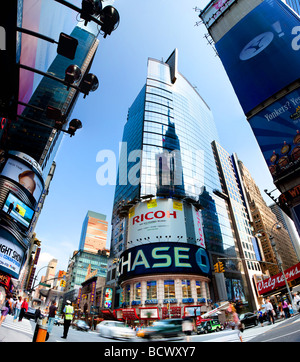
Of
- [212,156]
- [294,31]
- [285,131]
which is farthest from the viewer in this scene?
[212,156]

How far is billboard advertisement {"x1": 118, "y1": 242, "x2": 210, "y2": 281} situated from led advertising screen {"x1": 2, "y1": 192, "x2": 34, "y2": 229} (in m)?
19.4

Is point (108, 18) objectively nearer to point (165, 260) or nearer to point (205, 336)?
point (205, 336)

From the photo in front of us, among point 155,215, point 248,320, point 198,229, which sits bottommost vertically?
point 248,320

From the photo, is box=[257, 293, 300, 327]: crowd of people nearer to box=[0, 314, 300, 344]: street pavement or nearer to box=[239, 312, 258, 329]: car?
box=[239, 312, 258, 329]: car

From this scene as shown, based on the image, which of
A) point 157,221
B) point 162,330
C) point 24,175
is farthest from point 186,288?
point 24,175

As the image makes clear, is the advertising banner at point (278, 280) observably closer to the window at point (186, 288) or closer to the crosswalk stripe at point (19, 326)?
the window at point (186, 288)

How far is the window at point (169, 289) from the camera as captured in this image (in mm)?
34797

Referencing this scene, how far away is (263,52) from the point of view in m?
32.0

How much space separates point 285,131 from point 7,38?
30847mm

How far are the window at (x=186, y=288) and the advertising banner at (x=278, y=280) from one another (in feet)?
45.9

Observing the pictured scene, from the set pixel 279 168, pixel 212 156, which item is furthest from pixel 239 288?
pixel 212 156

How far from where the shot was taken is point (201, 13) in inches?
1923

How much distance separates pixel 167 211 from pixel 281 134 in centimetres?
2405
